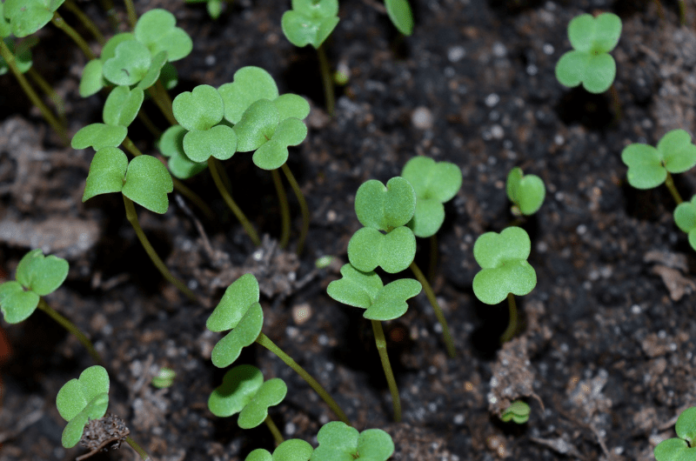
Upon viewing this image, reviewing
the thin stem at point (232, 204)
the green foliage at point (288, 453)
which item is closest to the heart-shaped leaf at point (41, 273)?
the thin stem at point (232, 204)

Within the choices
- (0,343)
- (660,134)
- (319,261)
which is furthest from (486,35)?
(0,343)

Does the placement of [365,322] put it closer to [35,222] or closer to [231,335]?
[231,335]

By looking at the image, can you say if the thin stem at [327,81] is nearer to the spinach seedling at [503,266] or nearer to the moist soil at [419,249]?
the moist soil at [419,249]

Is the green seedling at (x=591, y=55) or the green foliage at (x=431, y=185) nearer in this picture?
the green foliage at (x=431, y=185)

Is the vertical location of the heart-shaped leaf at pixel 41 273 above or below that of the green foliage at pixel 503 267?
above

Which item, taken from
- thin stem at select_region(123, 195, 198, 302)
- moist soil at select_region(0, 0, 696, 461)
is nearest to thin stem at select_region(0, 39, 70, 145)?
moist soil at select_region(0, 0, 696, 461)

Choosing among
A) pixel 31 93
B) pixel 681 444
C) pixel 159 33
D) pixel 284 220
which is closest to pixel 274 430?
pixel 284 220
